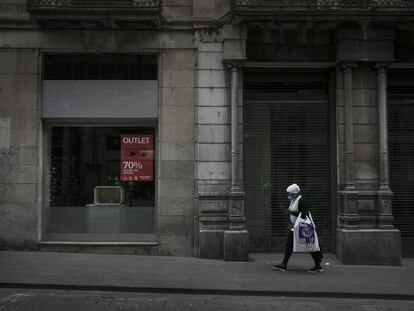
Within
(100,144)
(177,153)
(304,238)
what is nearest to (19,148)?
(100,144)

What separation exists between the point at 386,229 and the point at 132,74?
738cm

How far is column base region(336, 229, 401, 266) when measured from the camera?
12.2 meters

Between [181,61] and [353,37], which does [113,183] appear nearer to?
[181,61]

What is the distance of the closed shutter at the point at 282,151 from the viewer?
13.4m

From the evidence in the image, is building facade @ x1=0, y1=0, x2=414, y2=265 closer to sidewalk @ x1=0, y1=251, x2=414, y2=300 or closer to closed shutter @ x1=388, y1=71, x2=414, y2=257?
closed shutter @ x1=388, y1=71, x2=414, y2=257

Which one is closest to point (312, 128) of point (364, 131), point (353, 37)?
point (364, 131)

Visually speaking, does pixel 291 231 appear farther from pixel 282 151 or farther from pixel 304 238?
pixel 282 151

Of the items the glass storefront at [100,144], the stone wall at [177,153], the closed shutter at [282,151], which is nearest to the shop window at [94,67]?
the glass storefront at [100,144]

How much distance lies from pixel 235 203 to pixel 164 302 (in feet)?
14.5

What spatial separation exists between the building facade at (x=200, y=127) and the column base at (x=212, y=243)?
0.08 ft

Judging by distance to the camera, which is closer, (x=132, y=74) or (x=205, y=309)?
(x=205, y=309)

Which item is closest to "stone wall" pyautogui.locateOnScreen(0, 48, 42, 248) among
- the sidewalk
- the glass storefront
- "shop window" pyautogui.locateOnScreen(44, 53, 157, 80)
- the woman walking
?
the glass storefront

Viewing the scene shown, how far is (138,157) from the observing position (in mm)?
13250

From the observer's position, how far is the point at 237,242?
12.2 metres
